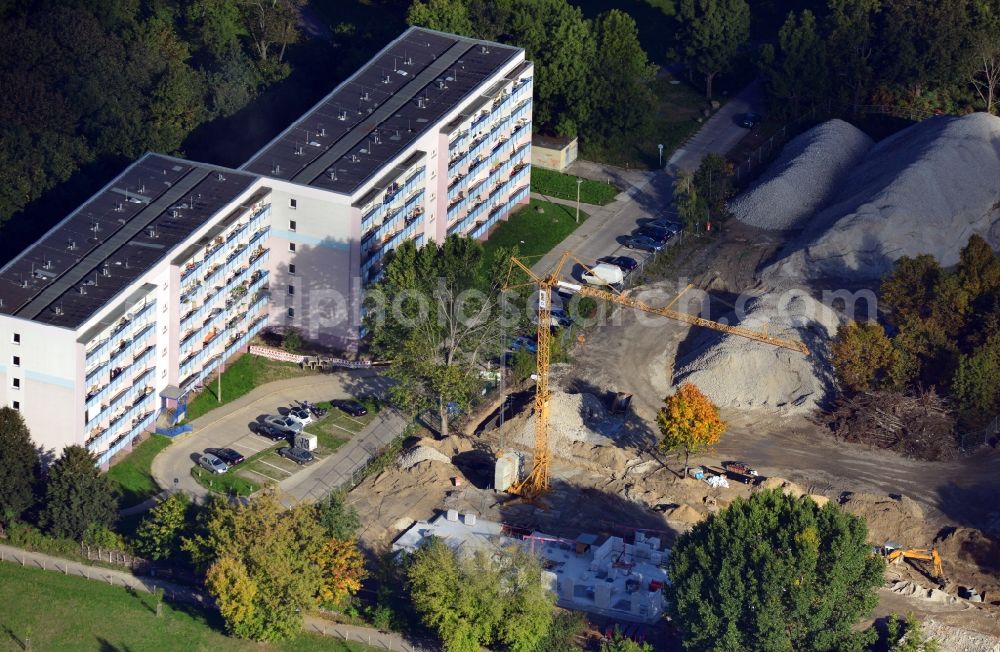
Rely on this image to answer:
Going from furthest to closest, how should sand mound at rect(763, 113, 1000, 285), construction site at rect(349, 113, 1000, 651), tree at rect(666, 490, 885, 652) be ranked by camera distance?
sand mound at rect(763, 113, 1000, 285), construction site at rect(349, 113, 1000, 651), tree at rect(666, 490, 885, 652)

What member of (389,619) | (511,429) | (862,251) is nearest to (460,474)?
(511,429)

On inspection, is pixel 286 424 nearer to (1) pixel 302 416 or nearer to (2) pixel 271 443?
(1) pixel 302 416

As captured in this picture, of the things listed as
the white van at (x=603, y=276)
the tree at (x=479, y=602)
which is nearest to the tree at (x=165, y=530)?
the tree at (x=479, y=602)

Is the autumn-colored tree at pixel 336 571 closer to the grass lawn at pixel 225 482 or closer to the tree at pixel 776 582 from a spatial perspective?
the grass lawn at pixel 225 482

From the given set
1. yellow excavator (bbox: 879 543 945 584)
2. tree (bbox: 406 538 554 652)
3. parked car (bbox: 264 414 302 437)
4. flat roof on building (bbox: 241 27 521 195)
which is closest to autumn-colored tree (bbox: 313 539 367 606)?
tree (bbox: 406 538 554 652)

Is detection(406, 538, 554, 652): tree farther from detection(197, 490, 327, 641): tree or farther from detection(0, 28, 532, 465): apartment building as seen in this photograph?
detection(0, 28, 532, 465): apartment building

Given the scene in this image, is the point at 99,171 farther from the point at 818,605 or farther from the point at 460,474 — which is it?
the point at 818,605
